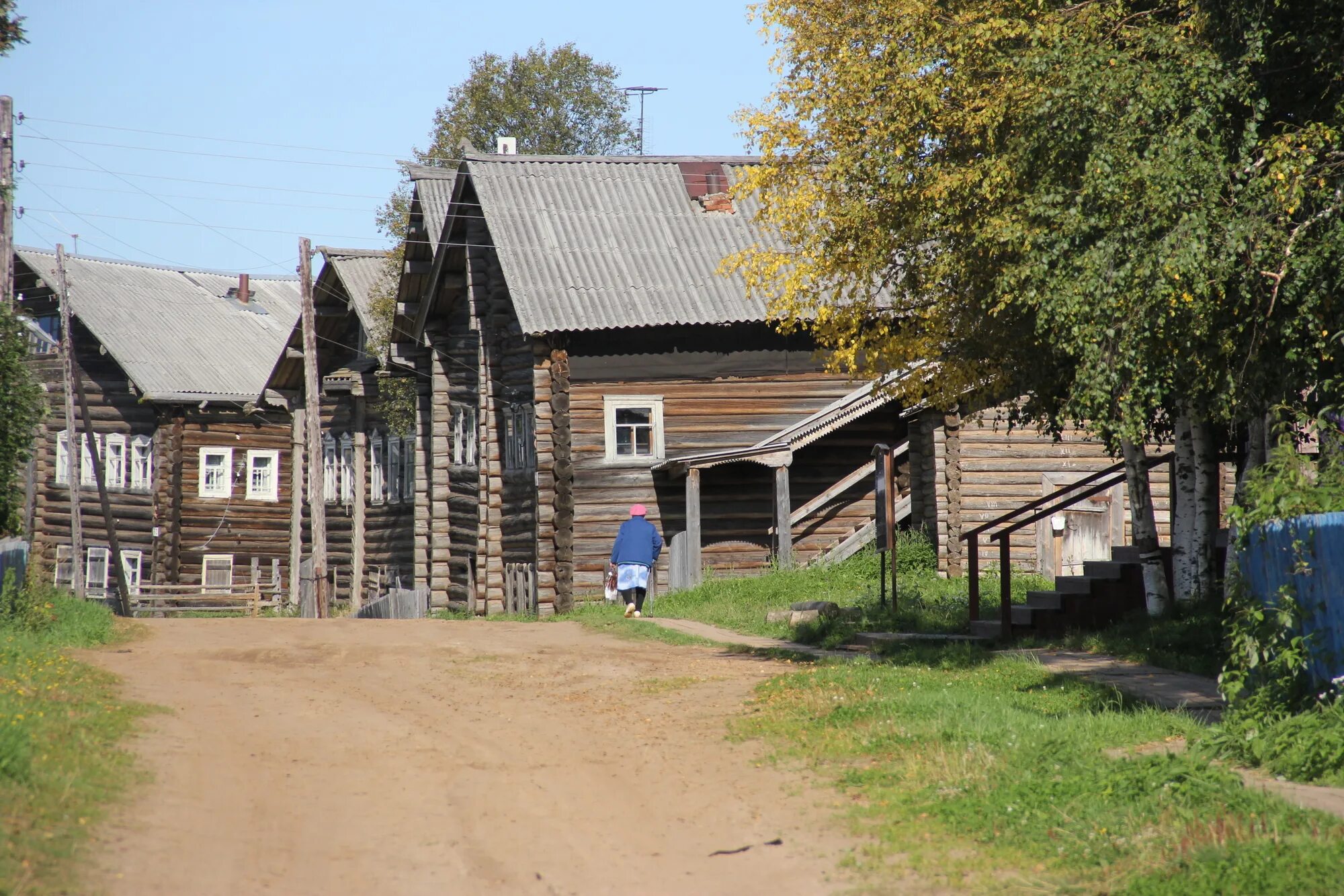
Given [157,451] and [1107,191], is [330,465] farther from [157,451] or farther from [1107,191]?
[1107,191]

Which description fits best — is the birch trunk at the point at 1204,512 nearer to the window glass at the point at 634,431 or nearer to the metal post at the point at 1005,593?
the metal post at the point at 1005,593

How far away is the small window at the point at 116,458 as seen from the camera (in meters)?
43.7

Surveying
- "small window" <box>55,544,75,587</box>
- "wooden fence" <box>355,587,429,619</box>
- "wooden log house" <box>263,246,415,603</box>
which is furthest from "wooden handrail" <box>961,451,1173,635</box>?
"small window" <box>55,544,75,587</box>

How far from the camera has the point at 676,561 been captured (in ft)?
84.5

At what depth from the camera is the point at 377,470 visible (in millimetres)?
40375

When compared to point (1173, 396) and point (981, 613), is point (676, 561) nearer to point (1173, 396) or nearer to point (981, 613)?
point (981, 613)

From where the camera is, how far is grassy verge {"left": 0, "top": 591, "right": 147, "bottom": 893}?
20.9 ft

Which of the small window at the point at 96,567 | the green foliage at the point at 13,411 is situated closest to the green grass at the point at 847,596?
the green foliage at the point at 13,411

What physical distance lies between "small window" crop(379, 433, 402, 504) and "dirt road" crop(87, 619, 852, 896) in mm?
24192

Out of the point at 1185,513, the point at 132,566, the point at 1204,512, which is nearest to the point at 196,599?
the point at 132,566

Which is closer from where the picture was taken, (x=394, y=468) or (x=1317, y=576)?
(x=1317, y=576)

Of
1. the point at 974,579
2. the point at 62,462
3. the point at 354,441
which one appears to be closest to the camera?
the point at 974,579

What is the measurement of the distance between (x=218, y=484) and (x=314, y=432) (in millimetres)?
14075

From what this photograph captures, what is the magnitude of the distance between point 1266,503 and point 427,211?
82.4ft
